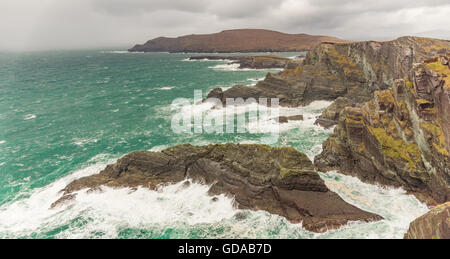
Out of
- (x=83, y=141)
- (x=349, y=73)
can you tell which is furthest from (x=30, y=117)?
(x=349, y=73)

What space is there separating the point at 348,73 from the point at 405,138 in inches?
1434

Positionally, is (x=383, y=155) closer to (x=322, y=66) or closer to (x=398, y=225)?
(x=398, y=225)

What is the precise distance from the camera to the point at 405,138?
69.3 ft

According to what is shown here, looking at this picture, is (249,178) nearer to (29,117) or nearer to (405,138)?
(405,138)

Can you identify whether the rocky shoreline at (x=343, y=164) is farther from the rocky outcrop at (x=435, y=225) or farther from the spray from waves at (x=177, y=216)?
the spray from waves at (x=177, y=216)

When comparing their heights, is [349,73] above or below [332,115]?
above

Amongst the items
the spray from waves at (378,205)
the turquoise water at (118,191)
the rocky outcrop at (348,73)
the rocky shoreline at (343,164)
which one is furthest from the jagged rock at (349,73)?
the spray from waves at (378,205)

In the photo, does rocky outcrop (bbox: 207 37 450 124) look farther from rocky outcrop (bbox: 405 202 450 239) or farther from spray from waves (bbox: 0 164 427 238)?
rocky outcrop (bbox: 405 202 450 239)

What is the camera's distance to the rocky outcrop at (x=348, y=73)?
45750 millimetres

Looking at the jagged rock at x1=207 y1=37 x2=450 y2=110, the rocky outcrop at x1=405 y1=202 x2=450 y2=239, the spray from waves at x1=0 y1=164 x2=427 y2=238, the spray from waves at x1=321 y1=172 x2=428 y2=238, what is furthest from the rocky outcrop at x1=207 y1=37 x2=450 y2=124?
the rocky outcrop at x1=405 y1=202 x2=450 y2=239

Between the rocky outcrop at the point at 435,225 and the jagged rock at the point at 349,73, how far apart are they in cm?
3794

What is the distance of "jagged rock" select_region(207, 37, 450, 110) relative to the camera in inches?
1797

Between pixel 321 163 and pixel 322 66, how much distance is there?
38.5m

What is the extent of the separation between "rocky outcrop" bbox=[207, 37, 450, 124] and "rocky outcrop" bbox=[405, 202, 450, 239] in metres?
37.3
